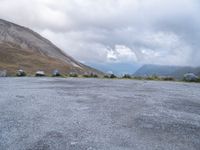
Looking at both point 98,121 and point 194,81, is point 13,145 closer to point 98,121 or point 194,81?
point 98,121

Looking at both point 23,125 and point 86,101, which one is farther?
point 86,101

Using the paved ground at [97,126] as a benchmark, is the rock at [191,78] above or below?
above

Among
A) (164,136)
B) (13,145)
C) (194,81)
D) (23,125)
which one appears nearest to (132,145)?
(164,136)

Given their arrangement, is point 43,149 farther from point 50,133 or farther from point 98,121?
point 98,121

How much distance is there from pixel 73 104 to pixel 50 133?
656 cm

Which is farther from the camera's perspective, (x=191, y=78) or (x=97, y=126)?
(x=191, y=78)

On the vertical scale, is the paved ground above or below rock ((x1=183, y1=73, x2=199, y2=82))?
below

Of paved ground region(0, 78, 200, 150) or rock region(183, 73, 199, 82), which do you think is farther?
rock region(183, 73, 199, 82)

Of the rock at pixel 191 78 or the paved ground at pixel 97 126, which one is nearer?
the paved ground at pixel 97 126

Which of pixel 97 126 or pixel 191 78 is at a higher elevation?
pixel 191 78

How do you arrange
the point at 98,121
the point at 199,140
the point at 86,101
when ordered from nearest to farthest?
the point at 199,140 → the point at 98,121 → the point at 86,101

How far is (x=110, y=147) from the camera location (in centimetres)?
988

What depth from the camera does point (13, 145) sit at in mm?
9875

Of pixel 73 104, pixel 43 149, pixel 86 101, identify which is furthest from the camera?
pixel 86 101
